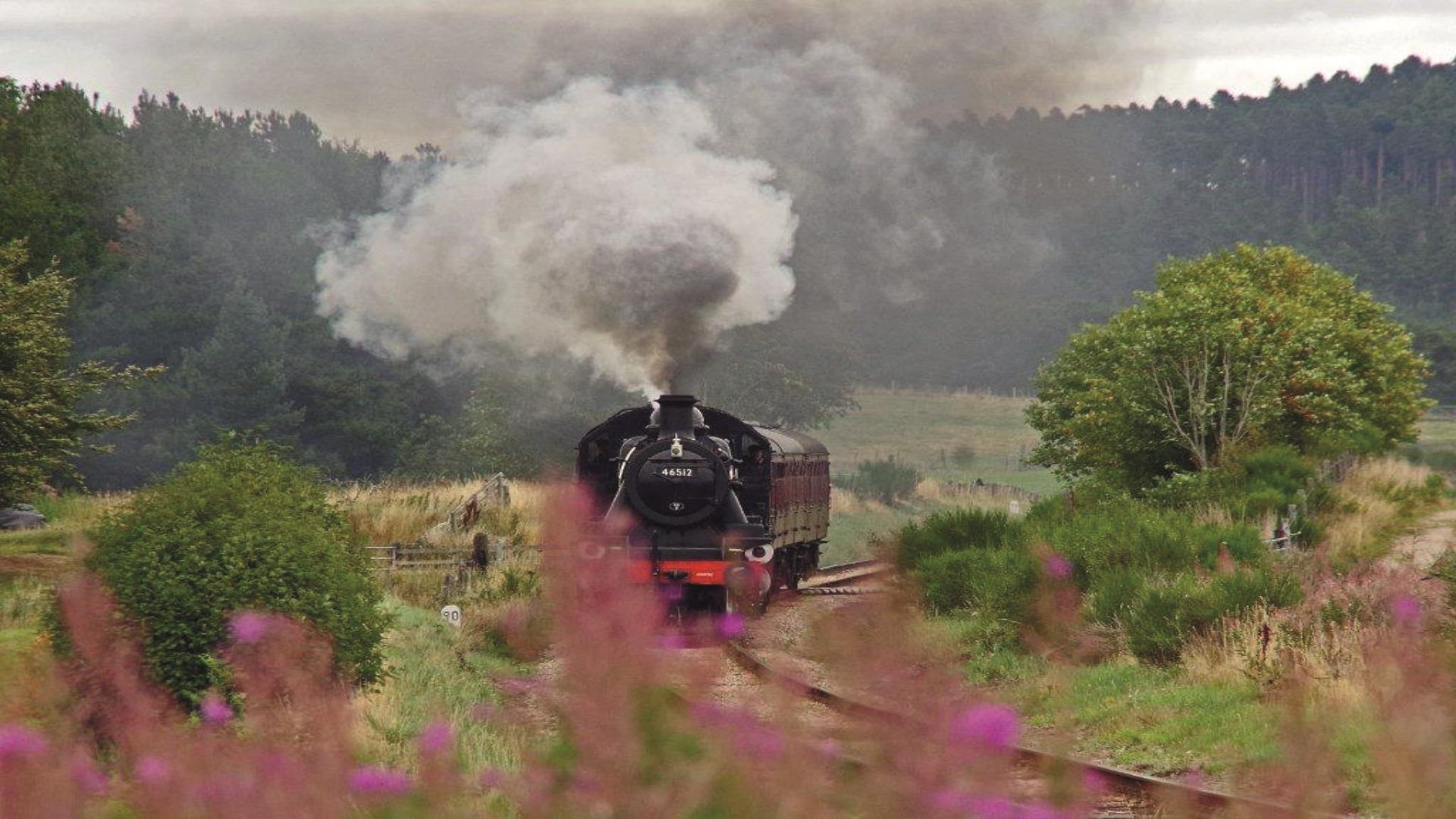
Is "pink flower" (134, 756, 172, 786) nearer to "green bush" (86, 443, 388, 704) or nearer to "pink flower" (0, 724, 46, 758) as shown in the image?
"pink flower" (0, 724, 46, 758)

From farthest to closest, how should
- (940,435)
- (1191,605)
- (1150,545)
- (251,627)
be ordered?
1. (940,435)
2. (1150,545)
3. (1191,605)
4. (251,627)

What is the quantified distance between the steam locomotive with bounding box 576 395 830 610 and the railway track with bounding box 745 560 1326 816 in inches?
74.9

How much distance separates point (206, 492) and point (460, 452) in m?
48.5

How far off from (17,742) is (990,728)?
5.09 ft

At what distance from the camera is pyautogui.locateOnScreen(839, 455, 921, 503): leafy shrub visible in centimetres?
5766

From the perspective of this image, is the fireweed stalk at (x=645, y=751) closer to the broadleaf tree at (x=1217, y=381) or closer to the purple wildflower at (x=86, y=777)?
the purple wildflower at (x=86, y=777)

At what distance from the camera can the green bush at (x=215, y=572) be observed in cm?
1161

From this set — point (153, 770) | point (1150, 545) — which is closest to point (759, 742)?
point (153, 770)

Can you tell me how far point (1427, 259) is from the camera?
11994 cm

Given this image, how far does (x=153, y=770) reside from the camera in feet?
10.1

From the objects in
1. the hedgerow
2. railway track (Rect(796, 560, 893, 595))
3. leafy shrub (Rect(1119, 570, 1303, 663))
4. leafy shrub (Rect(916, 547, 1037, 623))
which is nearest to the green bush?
the hedgerow

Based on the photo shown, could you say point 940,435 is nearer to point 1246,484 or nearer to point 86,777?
point 1246,484

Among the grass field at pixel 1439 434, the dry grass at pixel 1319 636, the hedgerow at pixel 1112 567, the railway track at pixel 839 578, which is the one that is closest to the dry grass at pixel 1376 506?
the hedgerow at pixel 1112 567

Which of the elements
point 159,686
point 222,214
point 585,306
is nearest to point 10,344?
point 585,306
